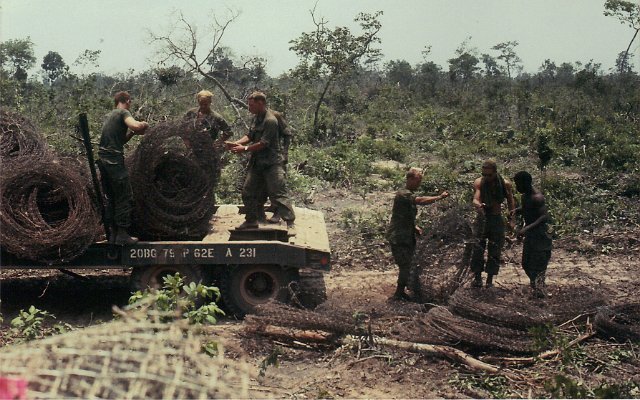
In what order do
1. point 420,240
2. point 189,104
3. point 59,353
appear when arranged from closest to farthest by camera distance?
point 59,353, point 420,240, point 189,104

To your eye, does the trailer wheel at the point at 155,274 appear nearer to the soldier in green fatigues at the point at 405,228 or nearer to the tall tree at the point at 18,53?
the soldier in green fatigues at the point at 405,228

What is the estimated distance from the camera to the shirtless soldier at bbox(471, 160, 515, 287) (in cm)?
862

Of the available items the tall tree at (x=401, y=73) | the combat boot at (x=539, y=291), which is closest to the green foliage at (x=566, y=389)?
the combat boot at (x=539, y=291)

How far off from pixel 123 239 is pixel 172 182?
901 mm

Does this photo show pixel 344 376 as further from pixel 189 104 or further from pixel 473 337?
pixel 189 104

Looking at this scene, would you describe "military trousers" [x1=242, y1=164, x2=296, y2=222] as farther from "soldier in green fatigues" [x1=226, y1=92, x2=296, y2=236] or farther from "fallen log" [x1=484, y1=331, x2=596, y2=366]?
"fallen log" [x1=484, y1=331, x2=596, y2=366]

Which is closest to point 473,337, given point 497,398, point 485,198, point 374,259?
point 497,398

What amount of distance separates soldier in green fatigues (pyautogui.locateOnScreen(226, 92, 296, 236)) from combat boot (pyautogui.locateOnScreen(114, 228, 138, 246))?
4.07 feet

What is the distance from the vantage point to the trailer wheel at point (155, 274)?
8211 millimetres

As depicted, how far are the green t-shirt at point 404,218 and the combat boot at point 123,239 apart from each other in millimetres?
2819

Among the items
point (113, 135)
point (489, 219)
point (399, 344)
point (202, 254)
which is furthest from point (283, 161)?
point (399, 344)

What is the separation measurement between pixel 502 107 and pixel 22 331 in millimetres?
21334

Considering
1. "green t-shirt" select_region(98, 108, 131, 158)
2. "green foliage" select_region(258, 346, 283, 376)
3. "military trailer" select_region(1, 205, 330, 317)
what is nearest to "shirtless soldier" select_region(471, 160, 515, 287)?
"military trailer" select_region(1, 205, 330, 317)

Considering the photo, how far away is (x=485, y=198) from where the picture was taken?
8.75m
